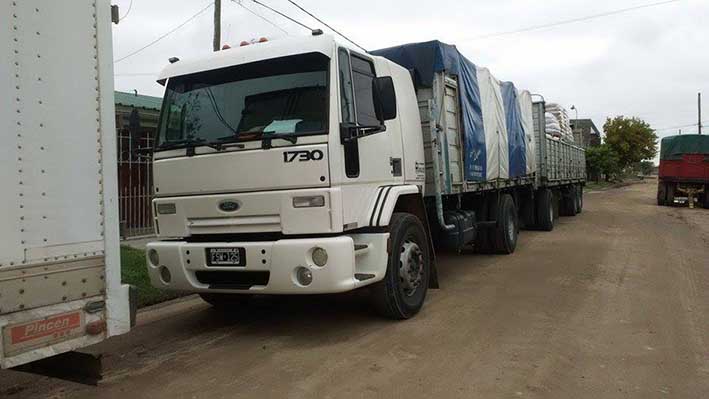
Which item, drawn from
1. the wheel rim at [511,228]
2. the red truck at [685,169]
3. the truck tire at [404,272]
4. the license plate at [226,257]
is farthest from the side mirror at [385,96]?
the red truck at [685,169]

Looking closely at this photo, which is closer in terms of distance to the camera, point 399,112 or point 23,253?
point 23,253

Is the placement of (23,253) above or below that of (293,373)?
above

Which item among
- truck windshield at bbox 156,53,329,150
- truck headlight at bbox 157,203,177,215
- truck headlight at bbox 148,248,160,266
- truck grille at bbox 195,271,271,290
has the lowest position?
truck grille at bbox 195,271,271,290

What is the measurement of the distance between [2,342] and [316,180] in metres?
2.50

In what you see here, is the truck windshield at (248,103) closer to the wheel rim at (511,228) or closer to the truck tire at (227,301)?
the truck tire at (227,301)

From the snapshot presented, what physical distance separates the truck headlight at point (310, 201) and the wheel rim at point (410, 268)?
1.30 metres

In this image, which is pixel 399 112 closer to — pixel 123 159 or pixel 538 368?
pixel 538 368

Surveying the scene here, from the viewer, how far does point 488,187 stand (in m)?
8.54

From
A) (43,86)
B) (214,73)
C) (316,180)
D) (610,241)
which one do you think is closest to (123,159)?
(214,73)

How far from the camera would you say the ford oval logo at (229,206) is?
15.4 ft

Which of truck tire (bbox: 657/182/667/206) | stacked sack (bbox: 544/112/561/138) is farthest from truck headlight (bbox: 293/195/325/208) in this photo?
truck tire (bbox: 657/182/667/206)

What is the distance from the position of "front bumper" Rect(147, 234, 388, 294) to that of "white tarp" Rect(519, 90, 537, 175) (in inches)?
280

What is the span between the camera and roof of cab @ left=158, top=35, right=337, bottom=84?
4.67 metres

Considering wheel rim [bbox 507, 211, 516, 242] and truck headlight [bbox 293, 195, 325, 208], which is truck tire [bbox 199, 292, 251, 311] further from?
wheel rim [bbox 507, 211, 516, 242]
